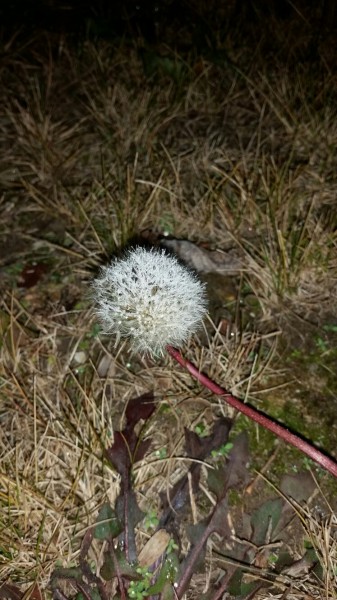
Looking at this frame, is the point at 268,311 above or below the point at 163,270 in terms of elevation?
below

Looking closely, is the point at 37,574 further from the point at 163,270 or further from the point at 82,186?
the point at 82,186

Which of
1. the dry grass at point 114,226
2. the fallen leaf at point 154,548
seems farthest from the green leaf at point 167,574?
the dry grass at point 114,226

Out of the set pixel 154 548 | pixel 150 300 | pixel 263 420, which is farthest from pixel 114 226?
pixel 154 548

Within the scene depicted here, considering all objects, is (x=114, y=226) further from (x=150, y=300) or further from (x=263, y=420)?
(x=263, y=420)

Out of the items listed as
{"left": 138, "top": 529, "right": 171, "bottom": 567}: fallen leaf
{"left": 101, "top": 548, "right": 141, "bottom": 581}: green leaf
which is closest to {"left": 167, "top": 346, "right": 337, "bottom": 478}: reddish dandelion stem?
{"left": 138, "top": 529, "right": 171, "bottom": 567}: fallen leaf

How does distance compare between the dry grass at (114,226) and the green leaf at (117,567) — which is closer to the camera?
Result: the green leaf at (117,567)

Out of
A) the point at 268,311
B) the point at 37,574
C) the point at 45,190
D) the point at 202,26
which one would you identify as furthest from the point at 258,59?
the point at 37,574

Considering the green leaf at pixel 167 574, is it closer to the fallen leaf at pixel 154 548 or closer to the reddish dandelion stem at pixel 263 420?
the fallen leaf at pixel 154 548
